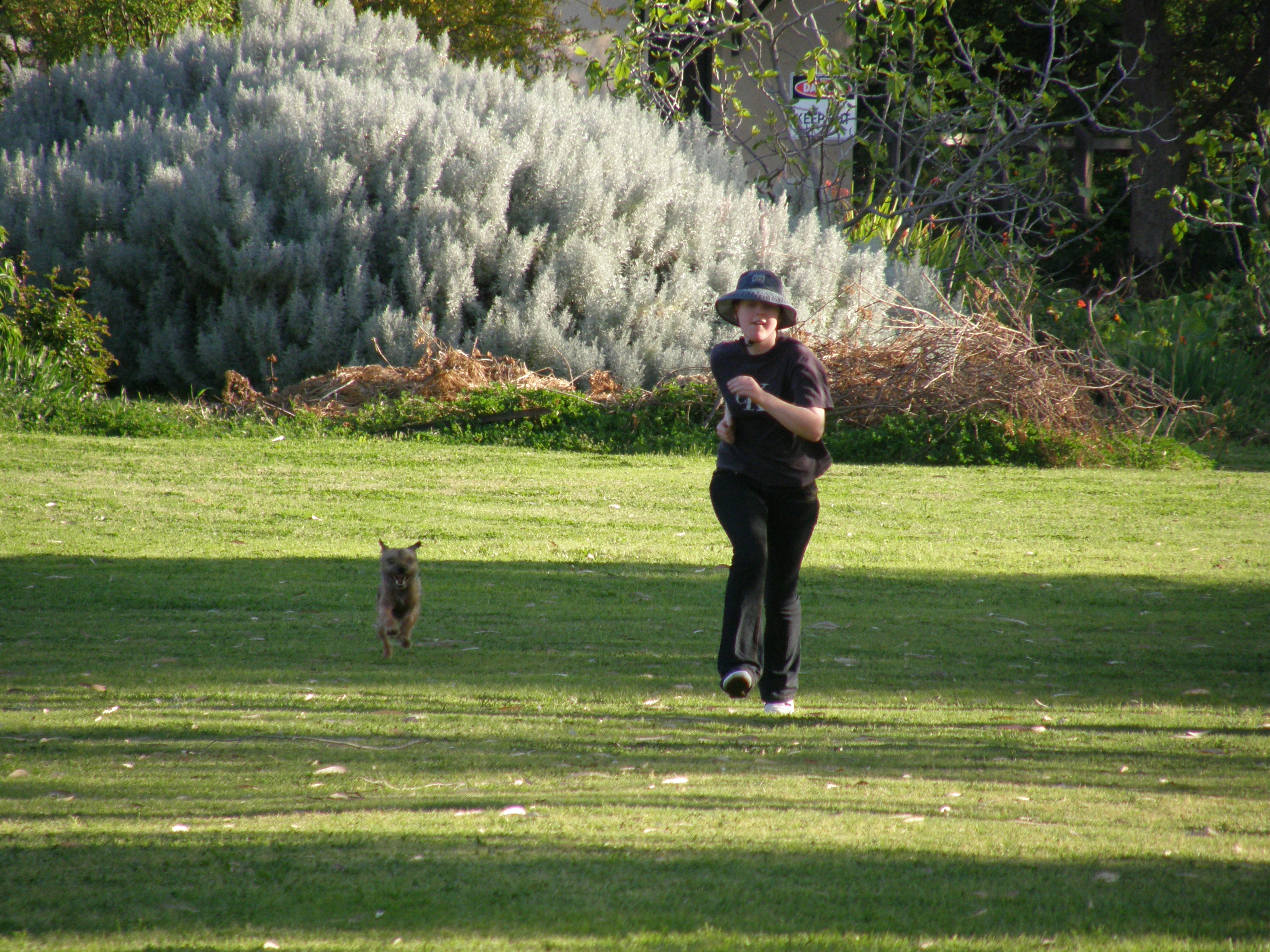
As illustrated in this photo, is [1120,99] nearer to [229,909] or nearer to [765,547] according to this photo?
[765,547]

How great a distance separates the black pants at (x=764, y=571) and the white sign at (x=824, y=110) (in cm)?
1455

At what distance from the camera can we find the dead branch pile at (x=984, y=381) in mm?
15570

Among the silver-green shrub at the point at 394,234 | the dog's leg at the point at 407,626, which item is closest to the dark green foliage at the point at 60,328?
the silver-green shrub at the point at 394,234

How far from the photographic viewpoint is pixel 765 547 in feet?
18.9

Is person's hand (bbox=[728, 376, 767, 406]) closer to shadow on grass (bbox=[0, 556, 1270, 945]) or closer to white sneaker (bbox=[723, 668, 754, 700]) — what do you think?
white sneaker (bbox=[723, 668, 754, 700])

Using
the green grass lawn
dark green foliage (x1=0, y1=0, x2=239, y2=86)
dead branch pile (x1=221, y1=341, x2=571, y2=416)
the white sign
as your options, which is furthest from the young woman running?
dark green foliage (x1=0, y1=0, x2=239, y2=86)

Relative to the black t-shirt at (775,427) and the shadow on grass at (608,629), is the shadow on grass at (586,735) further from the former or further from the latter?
the black t-shirt at (775,427)

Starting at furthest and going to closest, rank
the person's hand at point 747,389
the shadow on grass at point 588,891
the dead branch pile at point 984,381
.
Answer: the dead branch pile at point 984,381, the person's hand at point 747,389, the shadow on grass at point 588,891

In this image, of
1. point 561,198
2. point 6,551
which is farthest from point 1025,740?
point 561,198

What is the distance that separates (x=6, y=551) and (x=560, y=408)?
763 cm

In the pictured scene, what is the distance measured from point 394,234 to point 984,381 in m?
8.42

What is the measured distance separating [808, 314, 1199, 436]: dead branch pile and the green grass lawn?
3712 mm

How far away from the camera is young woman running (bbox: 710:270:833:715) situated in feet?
18.7

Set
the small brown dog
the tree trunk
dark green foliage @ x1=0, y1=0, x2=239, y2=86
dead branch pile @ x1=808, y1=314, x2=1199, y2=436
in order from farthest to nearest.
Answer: dark green foliage @ x1=0, y1=0, x2=239, y2=86, the tree trunk, dead branch pile @ x1=808, y1=314, x2=1199, y2=436, the small brown dog
